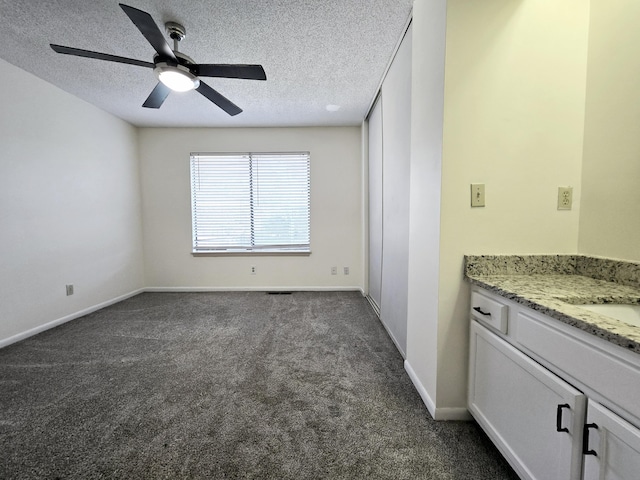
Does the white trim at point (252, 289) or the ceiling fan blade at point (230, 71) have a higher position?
the ceiling fan blade at point (230, 71)

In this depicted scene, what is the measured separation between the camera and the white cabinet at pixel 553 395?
2.17 ft

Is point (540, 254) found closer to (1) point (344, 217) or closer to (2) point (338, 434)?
(2) point (338, 434)

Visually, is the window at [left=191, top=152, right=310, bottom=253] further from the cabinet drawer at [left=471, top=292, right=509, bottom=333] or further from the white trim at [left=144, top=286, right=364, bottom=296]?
the cabinet drawer at [left=471, top=292, right=509, bottom=333]

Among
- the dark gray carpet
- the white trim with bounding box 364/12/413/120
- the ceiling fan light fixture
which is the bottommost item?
the dark gray carpet

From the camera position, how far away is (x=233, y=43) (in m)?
2.14

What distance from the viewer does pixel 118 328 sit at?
2678 millimetres

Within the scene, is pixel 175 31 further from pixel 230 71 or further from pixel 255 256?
pixel 255 256

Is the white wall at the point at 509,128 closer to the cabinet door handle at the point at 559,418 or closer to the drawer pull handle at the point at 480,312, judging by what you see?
the drawer pull handle at the point at 480,312

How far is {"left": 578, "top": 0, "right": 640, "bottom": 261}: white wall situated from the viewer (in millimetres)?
1115

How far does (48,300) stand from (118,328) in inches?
32.0

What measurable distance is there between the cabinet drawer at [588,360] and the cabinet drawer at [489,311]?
87 millimetres

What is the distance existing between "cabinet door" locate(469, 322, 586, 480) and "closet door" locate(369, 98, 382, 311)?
168cm

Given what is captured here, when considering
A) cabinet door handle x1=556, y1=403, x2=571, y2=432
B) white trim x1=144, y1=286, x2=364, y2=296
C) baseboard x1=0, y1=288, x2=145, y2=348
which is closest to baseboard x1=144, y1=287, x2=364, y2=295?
white trim x1=144, y1=286, x2=364, y2=296

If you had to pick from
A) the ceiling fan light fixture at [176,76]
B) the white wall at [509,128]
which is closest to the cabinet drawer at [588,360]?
the white wall at [509,128]
